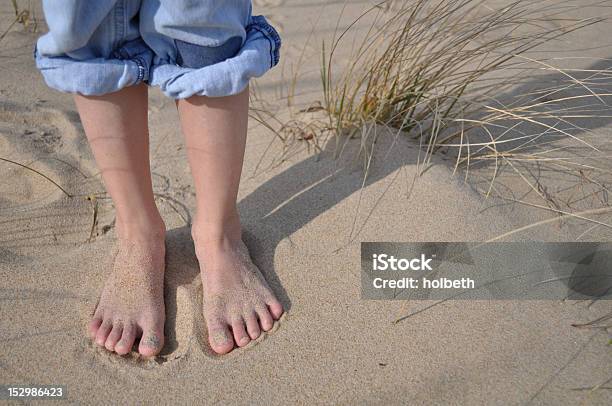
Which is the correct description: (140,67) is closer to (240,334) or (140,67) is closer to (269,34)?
(269,34)

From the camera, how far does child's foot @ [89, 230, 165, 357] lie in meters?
1.33

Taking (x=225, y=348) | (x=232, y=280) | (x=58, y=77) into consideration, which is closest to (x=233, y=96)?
(x=58, y=77)

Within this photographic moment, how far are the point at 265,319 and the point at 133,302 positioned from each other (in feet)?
1.06

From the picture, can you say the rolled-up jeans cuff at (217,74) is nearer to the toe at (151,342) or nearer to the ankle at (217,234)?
the ankle at (217,234)

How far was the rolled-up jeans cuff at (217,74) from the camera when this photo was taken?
112 cm

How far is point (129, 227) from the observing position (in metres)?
1.41

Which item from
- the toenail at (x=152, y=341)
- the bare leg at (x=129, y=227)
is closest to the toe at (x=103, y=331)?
the bare leg at (x=129, y=227)

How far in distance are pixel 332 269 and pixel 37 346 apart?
0.72 metres

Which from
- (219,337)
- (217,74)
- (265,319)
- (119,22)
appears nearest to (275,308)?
(265,319)

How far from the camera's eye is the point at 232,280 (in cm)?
142

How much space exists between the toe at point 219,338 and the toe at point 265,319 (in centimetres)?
8

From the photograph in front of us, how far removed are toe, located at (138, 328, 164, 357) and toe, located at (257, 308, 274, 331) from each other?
0.23 m

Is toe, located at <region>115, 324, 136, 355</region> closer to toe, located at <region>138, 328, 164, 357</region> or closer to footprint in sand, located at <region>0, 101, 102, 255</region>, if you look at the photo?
toe, located at <region>138, 328, 164, 357</region>

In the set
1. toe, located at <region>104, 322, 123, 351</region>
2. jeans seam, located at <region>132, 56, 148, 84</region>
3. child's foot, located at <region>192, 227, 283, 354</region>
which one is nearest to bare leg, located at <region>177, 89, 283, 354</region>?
child's foot, located at <region>192, 227, 283, 354</region>
